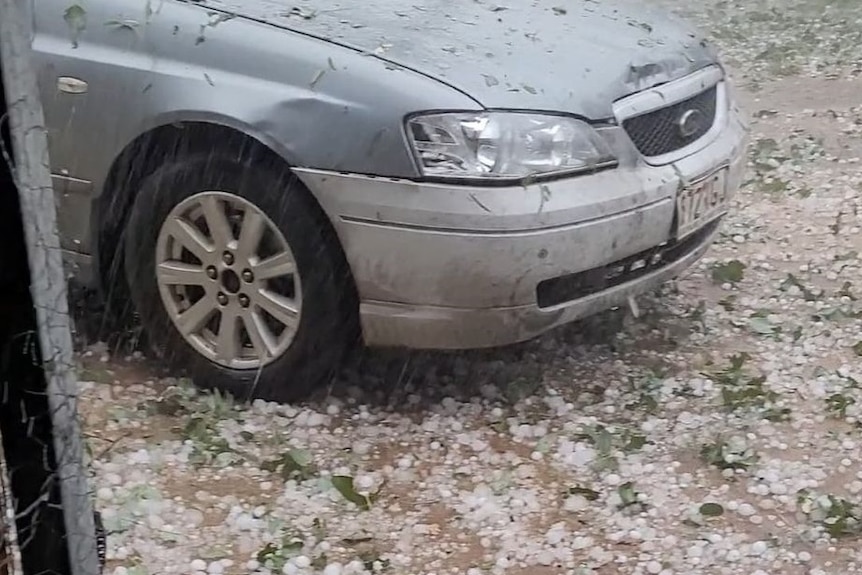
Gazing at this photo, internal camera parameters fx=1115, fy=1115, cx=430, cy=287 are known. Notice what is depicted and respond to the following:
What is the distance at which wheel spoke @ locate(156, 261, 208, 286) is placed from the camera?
3.03 meters

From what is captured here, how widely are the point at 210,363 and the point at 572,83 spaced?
4.09 ft

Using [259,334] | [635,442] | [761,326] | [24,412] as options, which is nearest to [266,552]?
[259,334]

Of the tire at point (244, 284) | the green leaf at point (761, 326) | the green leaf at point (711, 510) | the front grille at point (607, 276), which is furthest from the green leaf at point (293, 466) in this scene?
the green leaf at point (761, 326)

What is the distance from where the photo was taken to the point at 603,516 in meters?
2.64

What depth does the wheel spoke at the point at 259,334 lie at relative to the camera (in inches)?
118

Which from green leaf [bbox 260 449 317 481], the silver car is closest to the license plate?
the silver car

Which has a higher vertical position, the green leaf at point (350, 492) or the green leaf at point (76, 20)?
the green leaf at point (76, 20)

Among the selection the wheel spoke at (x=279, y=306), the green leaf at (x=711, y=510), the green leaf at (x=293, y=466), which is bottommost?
the green leaf at (x=293, y=466)

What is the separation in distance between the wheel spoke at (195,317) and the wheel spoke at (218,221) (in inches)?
7.0

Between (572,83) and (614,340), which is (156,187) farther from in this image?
(614,340)

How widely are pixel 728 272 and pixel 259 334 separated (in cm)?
186

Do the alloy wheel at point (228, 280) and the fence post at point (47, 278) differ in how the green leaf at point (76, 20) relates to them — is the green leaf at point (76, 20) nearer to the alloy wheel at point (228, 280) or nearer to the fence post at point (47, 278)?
the alloy wheel at point (228, 280)

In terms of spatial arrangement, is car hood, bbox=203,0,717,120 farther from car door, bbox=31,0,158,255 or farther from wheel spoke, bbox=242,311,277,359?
wheel spoke, bbox=242,311,277,359

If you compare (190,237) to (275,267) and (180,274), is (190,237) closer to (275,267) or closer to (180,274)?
(180,274)
